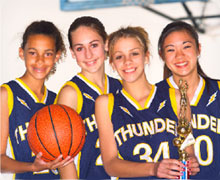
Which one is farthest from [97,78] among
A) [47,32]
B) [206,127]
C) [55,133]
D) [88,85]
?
[206,127]

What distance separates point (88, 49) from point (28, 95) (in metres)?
0.35

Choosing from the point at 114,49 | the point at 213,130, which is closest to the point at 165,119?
the point at 213,130

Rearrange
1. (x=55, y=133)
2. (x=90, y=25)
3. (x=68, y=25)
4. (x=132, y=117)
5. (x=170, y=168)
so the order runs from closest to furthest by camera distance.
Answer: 1. (x=170, y=168)
2. (x=55, y=133)
3. (x=132, y=117)
4. (x=90, y=25)
5. (x=68, y=25)

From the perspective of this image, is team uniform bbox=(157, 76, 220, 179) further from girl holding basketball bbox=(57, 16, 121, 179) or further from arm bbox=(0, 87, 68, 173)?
arm bbox=(0, 87, 68, 173)

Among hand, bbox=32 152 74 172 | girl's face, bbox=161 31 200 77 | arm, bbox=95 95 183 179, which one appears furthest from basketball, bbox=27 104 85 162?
girl's face, bbox=161 31 200 77

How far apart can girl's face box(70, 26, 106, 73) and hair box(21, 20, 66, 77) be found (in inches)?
3.5

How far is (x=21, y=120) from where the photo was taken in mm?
1542

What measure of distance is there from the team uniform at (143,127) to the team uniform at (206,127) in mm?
128

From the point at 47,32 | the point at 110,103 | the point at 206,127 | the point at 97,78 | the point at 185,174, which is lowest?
the point at 185,174

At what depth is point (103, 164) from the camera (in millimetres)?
→ 1422

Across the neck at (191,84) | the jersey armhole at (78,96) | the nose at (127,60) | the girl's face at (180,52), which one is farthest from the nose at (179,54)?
the jersey armhole at (78,96)

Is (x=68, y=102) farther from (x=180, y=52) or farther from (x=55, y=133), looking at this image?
(x=180, y=52)

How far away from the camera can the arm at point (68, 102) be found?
1455mm

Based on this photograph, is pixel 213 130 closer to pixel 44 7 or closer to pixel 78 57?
pixel 78 57
